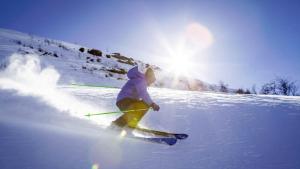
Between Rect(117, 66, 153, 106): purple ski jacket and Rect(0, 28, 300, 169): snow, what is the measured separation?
0.49m

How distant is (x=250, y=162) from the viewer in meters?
4.22

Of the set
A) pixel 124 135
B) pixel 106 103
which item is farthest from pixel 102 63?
pixel 124 135

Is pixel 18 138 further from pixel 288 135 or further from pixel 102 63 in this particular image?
pixel 102 63

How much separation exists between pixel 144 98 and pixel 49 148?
2992 millimetres

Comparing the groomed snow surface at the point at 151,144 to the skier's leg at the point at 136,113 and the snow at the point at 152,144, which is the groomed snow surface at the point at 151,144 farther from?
the skier's leg at the point at 136,113

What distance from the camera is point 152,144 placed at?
15.7 feet

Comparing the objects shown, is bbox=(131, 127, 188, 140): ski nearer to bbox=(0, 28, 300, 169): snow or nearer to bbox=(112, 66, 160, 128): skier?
bbox=(0, 28, 300, 169): snow

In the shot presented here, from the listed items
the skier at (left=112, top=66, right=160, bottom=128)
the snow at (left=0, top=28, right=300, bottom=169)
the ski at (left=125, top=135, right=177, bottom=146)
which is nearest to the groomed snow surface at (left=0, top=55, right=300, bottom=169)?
the snow at (left=0, top=28, right=300, bottom=169)

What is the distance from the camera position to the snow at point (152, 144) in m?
3.96

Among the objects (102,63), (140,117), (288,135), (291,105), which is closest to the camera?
(288,135)

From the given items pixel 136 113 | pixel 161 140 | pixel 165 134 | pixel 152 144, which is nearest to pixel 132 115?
pixel 136 113

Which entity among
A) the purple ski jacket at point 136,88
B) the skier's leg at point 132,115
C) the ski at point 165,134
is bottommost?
the ski at point 165,134

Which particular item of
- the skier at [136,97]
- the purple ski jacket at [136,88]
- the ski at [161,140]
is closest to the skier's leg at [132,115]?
the skier at [136,97]

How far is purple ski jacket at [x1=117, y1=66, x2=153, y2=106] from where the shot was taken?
22.6 ft
